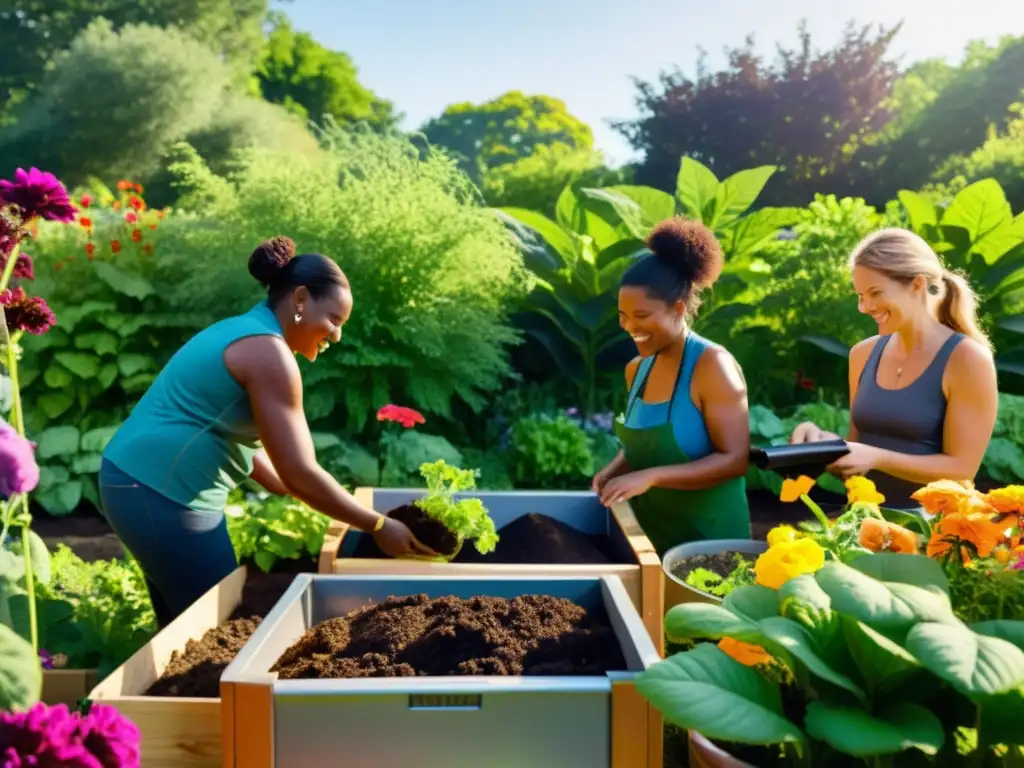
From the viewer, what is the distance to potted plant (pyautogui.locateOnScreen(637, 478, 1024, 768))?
2.74 feet

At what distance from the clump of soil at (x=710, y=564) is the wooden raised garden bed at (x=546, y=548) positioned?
1.9 inches

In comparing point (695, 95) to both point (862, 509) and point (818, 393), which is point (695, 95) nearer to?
point (818, 393)

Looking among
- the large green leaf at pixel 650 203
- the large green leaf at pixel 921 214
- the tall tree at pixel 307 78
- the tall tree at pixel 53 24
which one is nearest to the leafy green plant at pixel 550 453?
the large green leaf at pixel 650 203

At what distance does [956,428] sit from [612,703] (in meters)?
1.60

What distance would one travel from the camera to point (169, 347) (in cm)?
658

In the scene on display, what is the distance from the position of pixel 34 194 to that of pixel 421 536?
1.00 m

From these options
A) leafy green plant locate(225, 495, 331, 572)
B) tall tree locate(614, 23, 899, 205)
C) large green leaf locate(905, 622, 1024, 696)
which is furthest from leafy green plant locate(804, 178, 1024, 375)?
tall tree locate(614, 23, 899, 205)

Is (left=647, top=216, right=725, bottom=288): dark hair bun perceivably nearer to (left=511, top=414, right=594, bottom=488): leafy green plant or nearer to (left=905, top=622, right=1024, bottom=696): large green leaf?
(left=905, top=622, right=1024, bottom=696): large green leaf

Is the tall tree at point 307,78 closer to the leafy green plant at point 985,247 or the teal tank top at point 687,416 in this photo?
the leafy green plant at point 985,247

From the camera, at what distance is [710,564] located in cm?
171

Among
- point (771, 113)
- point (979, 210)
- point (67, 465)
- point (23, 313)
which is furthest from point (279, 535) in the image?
point (771, 113)

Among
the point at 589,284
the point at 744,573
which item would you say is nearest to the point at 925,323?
the point at 744,573

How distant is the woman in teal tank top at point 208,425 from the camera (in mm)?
2090

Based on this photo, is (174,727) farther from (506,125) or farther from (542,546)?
(506,125)
